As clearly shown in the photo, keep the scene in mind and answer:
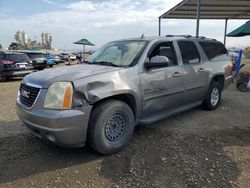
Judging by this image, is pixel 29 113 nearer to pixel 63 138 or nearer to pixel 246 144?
pixel 63 138

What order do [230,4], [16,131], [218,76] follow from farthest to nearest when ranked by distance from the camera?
[230,4], [218,76], [16,131]

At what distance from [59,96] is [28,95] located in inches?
25.7

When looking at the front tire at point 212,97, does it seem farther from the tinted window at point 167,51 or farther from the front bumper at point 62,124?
the front bumper at point 62,124

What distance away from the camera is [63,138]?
3.26m

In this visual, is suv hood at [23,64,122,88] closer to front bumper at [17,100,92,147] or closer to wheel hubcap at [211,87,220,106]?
front bumper at [17,100,92,147]

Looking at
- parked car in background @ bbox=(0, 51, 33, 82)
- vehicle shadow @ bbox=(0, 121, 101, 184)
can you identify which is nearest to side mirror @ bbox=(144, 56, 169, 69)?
vehicle shadow @ bbox=(0, 121, 101, 184)

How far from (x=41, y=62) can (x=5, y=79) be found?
4.86 m

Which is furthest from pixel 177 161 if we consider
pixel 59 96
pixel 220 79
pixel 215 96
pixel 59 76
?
pixel 220 79

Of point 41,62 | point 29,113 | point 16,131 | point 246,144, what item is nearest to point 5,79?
point 41,62

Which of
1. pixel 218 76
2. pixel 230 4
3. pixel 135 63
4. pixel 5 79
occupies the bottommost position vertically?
pixel 5 79

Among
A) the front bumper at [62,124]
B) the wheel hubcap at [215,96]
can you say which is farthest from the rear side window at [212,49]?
the front bumper at [62,124]

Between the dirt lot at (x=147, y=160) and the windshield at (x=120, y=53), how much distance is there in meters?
1.39

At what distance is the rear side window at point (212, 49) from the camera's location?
5.79 m

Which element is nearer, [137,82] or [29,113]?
[29,113]
